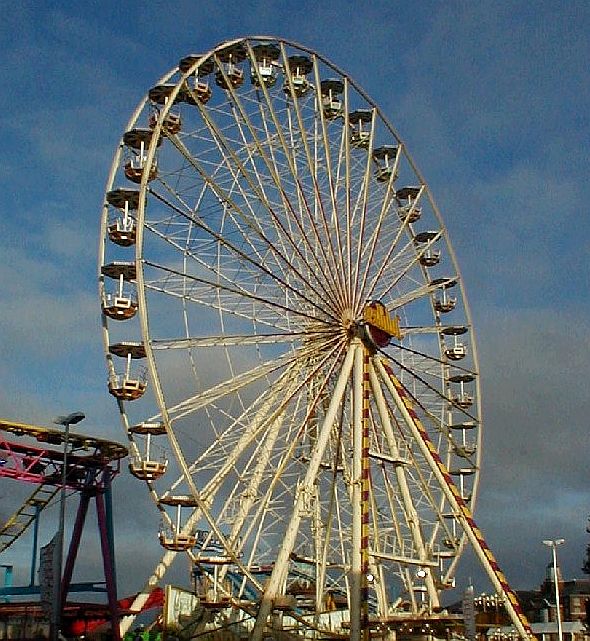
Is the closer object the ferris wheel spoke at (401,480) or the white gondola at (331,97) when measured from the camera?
the ferris wheel spoke at (401,480)

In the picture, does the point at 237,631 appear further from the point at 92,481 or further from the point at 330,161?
the point at 330,161

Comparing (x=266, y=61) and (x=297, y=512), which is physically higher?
(x=266, y=61)

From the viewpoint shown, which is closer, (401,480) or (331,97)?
(401,480)

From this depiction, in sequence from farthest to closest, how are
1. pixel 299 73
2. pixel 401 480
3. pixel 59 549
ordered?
pixel 299 73, pixel 401 480, pixel 59 549

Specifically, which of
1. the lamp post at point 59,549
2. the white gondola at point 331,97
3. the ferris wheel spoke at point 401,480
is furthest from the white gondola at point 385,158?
the lamp post at point 59,549

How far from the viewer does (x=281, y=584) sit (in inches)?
988

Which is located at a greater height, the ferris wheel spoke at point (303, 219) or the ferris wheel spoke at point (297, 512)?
the ferris wheel spoke at point (303, 219)

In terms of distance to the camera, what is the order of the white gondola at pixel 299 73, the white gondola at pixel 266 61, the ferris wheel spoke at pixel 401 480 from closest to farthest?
the ferris wheel spoke at pixel 401 480
the white gondola at pixel 266 61
the white gondola at pixel 299 73

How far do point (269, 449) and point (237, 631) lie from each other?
12052mm

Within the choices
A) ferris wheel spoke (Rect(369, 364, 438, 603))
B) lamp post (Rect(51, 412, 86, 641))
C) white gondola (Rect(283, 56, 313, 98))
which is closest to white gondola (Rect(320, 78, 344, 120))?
white gondola (Rect(283, 56, 313, 98))

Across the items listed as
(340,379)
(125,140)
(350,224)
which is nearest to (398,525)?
(340,379)

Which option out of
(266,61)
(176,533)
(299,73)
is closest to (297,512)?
(176,533)

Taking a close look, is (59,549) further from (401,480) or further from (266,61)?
(266,61)

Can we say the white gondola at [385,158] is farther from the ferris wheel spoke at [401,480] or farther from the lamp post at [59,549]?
the lamp post at [59,549]
